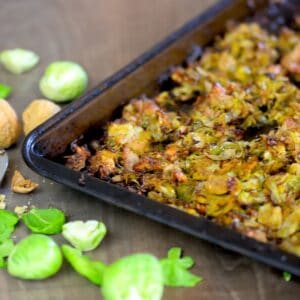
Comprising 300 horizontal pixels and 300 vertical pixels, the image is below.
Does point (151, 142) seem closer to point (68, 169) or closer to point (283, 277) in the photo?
point (68, 169)

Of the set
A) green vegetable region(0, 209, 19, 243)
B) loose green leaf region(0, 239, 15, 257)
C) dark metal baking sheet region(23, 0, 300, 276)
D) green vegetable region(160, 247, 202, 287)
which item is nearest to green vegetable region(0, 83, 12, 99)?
dark metal baking sheet region(23, 0, 300, 276)

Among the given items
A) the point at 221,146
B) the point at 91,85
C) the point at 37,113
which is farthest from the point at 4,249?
the point at 91,85

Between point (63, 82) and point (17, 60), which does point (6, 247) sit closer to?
point (63, 82)

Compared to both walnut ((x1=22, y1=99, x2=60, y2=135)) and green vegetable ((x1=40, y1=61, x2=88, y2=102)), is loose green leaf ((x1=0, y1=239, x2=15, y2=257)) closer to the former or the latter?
walnut ((x1=22, y1=99, x2=60, y2=135))

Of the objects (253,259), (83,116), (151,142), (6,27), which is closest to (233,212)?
(253,259)

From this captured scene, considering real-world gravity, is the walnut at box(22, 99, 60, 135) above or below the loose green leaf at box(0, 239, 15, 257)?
above

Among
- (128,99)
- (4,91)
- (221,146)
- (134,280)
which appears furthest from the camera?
(4,91)
